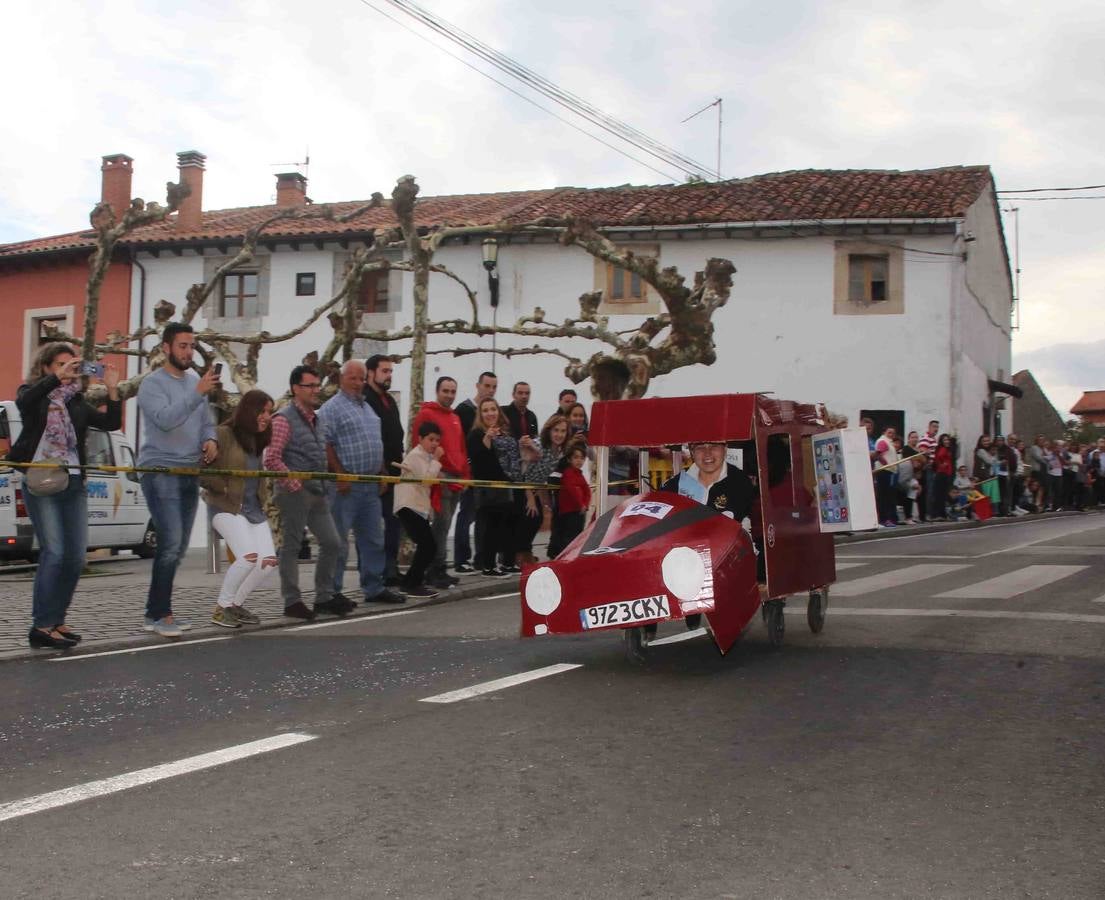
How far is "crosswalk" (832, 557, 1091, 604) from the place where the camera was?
39.7 ft

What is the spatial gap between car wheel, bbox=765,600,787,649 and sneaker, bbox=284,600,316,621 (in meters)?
3.78

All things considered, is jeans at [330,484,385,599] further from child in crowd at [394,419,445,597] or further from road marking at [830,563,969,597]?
road marking at [830,563,969,597]

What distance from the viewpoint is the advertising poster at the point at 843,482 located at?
965cm

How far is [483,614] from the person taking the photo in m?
11.0

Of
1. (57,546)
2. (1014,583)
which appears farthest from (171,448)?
(1014,583)

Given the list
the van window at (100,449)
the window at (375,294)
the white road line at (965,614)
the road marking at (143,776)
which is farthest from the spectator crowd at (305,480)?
the window at (375,294)

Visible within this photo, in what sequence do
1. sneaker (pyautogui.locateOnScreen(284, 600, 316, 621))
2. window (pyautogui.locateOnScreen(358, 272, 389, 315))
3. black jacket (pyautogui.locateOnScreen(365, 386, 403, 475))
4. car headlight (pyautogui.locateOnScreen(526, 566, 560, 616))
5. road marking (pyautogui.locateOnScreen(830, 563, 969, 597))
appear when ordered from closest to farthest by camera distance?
car headlight (pyautogui.locateOnScreen(526, 566, 560, 616))
sneaker (pyautogui.locateOnScreen(284, 600, 316, 621))
road marking (pyautogui.locateOnScreen(830, 563, 969, 597))
black jacket (pyautogui.locateOnScreen(365, 386, 403, 475))
window (pyautogui.locateOnScreen(358, 272, 389, 315))

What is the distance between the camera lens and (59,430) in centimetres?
877

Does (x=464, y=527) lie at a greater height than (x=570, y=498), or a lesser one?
lesser

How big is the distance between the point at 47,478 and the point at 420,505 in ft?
13.5

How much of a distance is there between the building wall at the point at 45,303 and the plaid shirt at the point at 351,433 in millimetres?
28751

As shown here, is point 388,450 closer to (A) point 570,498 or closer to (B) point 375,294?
(A) point 570,498

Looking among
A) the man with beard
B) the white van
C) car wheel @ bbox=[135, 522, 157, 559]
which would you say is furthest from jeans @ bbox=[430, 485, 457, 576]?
car wheel @ bbox=[135, 522, 157, 559]

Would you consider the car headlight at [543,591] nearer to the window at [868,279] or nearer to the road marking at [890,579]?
the road marking at [890,579]
